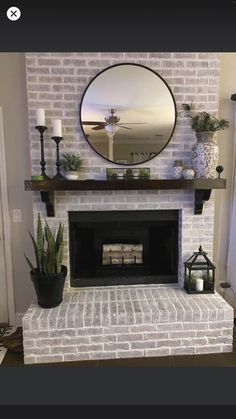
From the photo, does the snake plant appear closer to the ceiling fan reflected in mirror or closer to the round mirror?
the round mirror

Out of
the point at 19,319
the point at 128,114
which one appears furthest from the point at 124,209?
the point at 19,319

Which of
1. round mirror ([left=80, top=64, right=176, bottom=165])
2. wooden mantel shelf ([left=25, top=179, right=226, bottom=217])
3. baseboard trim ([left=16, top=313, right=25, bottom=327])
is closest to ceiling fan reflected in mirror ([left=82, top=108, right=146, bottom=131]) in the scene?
round mirror ([left=80, top=64, right=176, bottom=165])

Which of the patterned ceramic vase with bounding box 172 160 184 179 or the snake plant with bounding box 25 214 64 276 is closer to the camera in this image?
the snake plant with bounding box 25 214 64 276

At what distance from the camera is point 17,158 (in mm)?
2619

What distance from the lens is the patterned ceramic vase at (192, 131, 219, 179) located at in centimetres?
243

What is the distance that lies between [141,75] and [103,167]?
86cm

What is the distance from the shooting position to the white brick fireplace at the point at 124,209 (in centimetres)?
223

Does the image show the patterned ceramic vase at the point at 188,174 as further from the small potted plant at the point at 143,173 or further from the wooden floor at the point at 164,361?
the wooden floor at the point at 164,361

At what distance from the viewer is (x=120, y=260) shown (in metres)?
2.81

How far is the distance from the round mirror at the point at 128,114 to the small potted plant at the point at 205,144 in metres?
0.23

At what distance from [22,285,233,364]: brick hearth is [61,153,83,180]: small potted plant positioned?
1092 millimetres

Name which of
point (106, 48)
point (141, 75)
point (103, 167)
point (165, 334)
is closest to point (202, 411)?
point (106, 48)

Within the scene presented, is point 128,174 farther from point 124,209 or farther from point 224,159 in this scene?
point 224,159

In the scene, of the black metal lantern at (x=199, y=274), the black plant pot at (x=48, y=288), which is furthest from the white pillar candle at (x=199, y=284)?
the black plant pot at (x=48, y=288)
